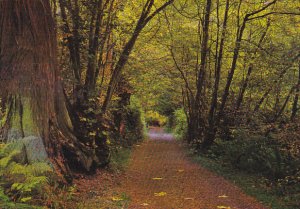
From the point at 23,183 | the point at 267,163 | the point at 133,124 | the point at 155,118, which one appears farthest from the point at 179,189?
the point at 155,118

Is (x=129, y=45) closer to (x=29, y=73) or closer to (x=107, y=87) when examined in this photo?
(x=107, y=87)

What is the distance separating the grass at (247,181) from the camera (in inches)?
331

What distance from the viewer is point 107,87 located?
12.4 meters

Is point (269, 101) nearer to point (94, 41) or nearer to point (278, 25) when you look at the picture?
point (278, 25)

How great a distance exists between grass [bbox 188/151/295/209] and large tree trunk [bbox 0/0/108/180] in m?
4.67

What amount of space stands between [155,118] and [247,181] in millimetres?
40367

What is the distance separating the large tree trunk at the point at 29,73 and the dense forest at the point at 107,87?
0.02 m

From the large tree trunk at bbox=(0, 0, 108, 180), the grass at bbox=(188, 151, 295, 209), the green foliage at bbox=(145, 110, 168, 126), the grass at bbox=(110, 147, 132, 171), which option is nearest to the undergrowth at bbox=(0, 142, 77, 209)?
the large tree trunk at bbox=(0, 0, 108, 180)

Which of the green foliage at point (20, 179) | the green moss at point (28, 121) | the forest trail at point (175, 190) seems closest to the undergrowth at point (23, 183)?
the green foliage at point (20, 179)

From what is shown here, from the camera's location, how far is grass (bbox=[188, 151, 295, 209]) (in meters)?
8.41

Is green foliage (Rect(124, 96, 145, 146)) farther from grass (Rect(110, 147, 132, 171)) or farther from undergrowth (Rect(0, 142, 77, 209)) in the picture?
undergrowth (Rect(0, 142, 77, 209))

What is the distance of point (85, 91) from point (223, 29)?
628 centimetres

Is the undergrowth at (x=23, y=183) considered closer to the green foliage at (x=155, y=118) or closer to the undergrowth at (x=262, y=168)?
the undergrowth at (x=262, y=168)

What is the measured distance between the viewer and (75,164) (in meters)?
9.58
